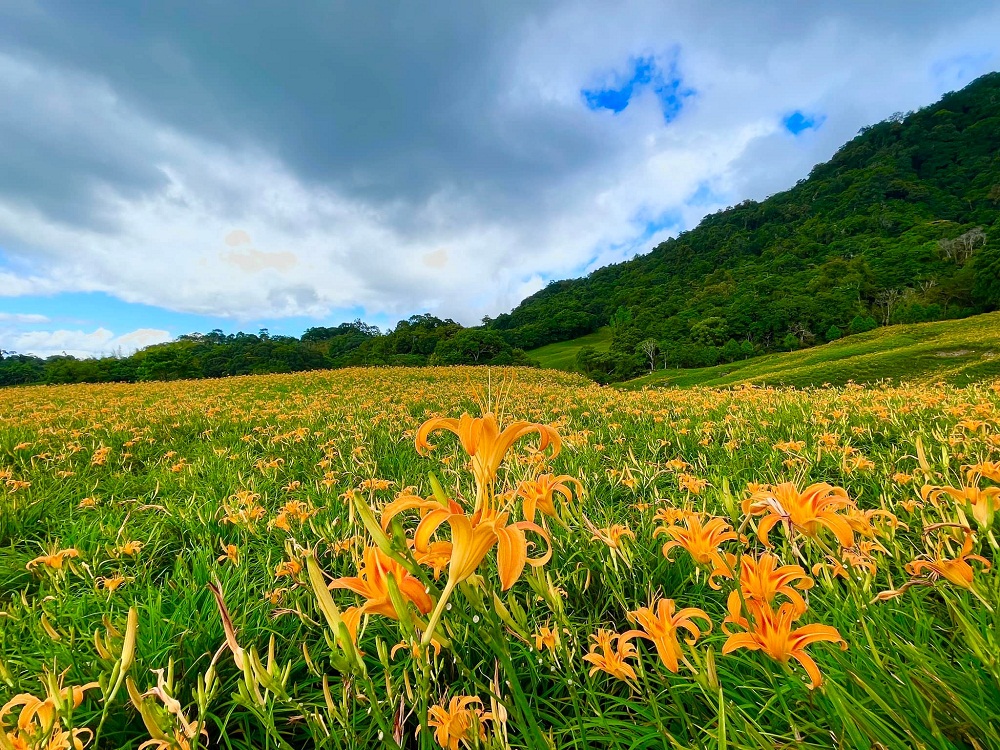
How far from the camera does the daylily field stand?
2.61 ft

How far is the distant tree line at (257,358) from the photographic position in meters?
27.6

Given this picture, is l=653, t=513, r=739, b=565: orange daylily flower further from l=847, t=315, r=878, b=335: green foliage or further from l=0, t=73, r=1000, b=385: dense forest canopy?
l=847, t=315, r=878, b=335: green foliage

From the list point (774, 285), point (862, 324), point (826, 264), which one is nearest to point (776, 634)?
point (862, 324)

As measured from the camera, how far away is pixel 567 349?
59.2 meters

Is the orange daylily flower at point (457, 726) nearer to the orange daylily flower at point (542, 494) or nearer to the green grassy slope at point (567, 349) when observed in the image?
the orange daylily flower at point (542, 494)

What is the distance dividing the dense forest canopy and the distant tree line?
0.16 metres

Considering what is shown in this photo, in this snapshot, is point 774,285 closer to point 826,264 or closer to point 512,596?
point 826,264

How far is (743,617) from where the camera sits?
834 millimetres

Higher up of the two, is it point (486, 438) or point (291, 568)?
point (486, 438)

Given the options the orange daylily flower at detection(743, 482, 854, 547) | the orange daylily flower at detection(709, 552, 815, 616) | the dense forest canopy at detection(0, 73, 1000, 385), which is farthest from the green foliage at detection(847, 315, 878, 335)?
the orange daylily flower at detection(709, 552, 815, 616)

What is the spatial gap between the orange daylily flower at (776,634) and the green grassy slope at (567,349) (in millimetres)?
46895


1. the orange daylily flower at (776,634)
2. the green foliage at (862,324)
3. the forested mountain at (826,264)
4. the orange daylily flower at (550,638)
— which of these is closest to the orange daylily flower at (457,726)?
the orange daylily flower at (550,638)

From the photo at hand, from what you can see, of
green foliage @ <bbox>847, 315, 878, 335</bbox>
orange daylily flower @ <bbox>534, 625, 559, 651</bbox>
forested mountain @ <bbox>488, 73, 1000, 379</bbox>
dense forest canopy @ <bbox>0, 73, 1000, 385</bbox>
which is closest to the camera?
orange daylily flower @ <bbox>534, 625, 559, 651</bbox>

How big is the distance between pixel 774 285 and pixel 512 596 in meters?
59.3
